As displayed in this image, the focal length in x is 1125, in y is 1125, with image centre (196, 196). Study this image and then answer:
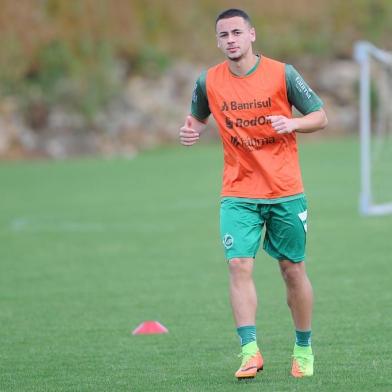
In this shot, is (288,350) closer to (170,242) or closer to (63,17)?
(170,242)

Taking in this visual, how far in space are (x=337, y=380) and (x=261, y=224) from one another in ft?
3.30

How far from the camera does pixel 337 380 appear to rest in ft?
20.6

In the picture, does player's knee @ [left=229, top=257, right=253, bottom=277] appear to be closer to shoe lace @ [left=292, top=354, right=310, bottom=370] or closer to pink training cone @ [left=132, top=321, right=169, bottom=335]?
shoe lace @ [left=292, top=354, right=310, bottom=370]

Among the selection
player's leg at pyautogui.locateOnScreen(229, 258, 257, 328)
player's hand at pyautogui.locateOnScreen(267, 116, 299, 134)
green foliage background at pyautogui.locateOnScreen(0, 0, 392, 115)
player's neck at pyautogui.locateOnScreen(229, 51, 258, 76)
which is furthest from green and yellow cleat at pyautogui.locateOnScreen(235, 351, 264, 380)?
green foliage background at pyautogui.locateOnScreen(0, 0, 392, 115)

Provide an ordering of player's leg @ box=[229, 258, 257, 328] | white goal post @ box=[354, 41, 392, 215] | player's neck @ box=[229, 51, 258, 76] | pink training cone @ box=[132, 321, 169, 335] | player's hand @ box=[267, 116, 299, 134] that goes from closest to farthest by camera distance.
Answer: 1. player's hand @ box=[267, 116, 299, 134]
2. player's leg @ box=[229, 258, 257, 328]
3. player's neck @ box=[229, 51, 258, 76]
4. pink training cone @ box=[132, 321, 169, 335]
5. white goal post @ box=[354, 41, 392, 215]

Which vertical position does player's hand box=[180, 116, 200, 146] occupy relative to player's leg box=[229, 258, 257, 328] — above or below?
above

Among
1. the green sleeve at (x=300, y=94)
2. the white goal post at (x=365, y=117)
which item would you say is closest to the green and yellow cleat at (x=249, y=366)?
the green sleeve at (x=300, y=94)

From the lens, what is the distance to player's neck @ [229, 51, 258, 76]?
6.49 meters

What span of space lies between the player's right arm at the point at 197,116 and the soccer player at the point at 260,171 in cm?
16

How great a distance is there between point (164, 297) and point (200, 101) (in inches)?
152

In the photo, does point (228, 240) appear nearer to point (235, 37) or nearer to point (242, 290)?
point (242, 290)

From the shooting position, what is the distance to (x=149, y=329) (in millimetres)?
8352

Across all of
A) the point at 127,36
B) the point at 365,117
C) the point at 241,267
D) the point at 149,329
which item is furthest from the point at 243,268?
the point at 127,36

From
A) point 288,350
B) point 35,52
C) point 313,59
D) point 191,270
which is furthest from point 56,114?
point 288,350
